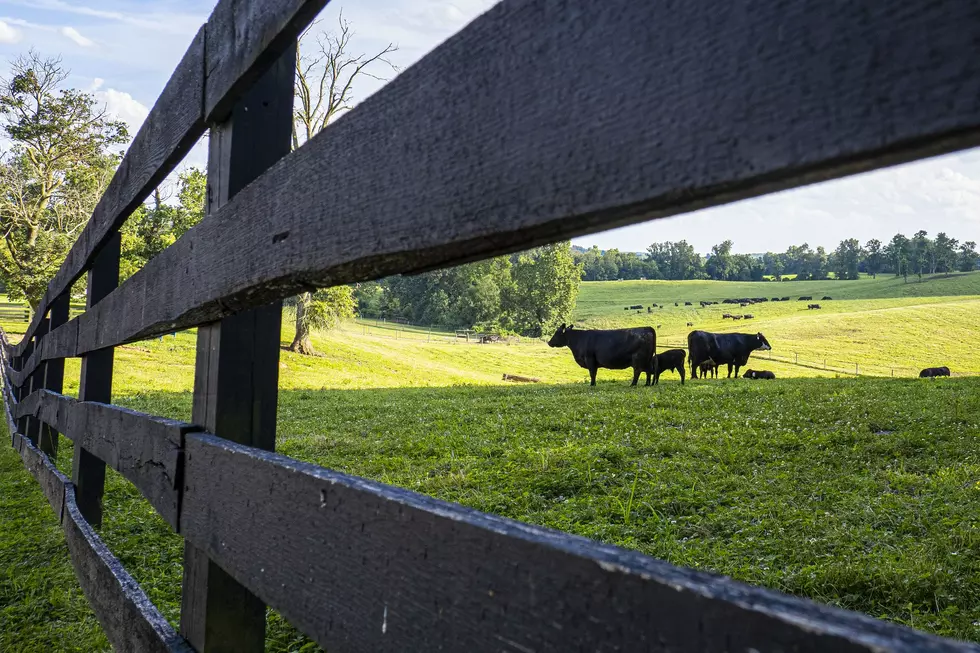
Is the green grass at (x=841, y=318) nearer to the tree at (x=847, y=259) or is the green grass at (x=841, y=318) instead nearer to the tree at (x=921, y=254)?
the tree at (x=921, y=254)

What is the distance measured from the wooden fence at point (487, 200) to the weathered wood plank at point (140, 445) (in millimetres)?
23

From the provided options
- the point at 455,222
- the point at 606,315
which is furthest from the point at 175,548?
the point at 606,315

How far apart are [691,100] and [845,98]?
13cm

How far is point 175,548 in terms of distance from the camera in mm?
4410

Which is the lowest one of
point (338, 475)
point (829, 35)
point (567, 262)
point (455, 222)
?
point (338, 475)

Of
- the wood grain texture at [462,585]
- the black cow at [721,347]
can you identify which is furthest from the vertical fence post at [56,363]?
the black cow at [721,347]

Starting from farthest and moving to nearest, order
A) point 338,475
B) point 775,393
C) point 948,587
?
point 775,393, point 948,587, point 338,475

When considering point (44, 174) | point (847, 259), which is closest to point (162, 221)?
point (44, 174)

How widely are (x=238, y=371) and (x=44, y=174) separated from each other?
3426 centimetres

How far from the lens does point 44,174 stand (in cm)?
2941

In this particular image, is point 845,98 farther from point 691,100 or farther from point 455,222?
point 455,222

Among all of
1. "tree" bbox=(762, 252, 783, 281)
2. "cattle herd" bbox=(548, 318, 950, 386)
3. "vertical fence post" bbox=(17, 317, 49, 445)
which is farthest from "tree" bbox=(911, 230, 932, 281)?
"vertical fence post" bbox=(17, 317, 49, 445)

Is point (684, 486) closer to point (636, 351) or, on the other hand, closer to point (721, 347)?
point (636, 351)

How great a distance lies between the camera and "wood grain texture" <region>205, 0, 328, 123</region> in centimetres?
124
